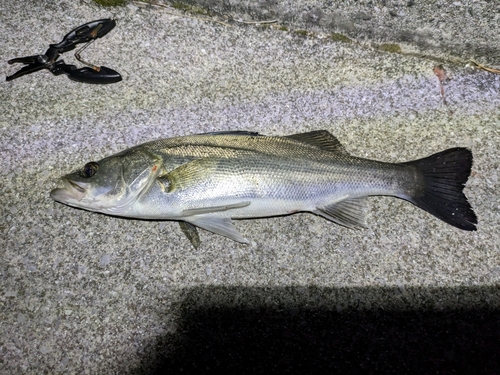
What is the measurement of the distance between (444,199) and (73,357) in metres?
2.60

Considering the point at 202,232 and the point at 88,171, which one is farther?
the point at 202,232

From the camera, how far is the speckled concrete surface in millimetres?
2441

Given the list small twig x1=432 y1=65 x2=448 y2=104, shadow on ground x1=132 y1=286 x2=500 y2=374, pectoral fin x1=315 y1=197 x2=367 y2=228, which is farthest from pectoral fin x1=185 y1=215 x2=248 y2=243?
small twig x1=432 y1=65 x2=448 y2=104

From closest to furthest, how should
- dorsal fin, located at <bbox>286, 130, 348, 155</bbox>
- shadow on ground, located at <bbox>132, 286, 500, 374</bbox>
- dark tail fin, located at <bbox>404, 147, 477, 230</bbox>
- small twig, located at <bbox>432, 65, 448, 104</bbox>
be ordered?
shadow on ground, located at <bbox>132, 286, 500, 374</bbox>, dark tail fin, located at <bbox>404, 147, 477, 230</bbox>, dorsal fin, located at <bbox>286, 130, 348, 155</bbox>, small twig, located at <bbox>432, 65, 448, 104</bbox>

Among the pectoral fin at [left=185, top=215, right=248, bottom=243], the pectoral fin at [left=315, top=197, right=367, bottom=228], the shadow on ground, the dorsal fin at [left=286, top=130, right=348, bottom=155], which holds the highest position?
the dorsal fin at [left=286, top=130, right=348, bottom=155]

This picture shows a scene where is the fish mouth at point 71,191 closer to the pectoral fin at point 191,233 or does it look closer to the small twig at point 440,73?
the pectoral fin at point 191,233

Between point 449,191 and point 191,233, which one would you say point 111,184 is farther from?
point 449,191

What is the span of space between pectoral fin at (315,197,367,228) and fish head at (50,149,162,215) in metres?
1.15

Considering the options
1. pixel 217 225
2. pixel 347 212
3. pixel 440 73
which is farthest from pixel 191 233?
pixel 440 73

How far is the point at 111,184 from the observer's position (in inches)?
92.0

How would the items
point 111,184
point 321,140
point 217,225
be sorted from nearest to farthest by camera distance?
1. point 111,184
2. point 217,225
3. point 321,140

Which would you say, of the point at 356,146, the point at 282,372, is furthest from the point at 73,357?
the point at 356,146

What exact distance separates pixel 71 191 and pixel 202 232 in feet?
2.89

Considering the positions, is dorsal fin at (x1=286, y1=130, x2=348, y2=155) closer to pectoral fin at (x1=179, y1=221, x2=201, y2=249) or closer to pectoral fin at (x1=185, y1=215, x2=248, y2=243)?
pectoral fin at (x1=185, y1=215, x2=248, y2=243)
